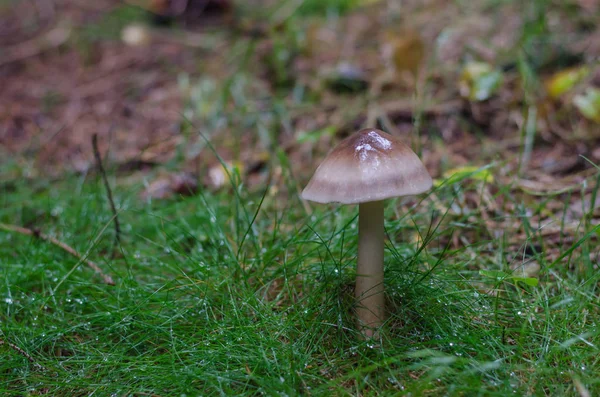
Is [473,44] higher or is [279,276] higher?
[473,44]

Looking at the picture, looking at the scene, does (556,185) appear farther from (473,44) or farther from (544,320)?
(473,44)

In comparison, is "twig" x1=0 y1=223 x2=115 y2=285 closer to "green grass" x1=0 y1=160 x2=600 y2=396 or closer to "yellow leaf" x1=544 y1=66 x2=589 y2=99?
"green grass" x1=0 y1=160 x2=600 y2=396

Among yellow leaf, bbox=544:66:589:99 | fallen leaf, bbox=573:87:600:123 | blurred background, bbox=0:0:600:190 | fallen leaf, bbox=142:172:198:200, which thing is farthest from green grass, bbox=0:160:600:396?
yellow leaf, bbox=544:66:589:99

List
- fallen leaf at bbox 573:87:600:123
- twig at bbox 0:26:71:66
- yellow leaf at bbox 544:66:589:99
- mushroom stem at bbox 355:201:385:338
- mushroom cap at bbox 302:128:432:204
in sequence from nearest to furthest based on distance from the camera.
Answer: mushroom cap at bbox 302:128:432:204 → mushroom stem at bbox 355:201:385:338 → fallen leaf at bbox 573:87:600:123 → yellow leaf at bbox 544:66:589:99 → twig at bbox 0:26:71:66

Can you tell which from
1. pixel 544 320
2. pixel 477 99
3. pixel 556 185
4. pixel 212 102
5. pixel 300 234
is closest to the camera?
pixel 544 320

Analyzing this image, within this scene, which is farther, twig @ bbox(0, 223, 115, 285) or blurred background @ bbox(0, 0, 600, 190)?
blurred background @ bbox(0, 0, 600, 190)

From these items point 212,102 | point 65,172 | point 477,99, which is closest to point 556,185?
point 477,99

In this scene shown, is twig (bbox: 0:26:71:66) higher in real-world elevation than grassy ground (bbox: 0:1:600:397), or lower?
higher

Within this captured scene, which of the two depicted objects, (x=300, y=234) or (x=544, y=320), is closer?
(x=544, y=320)
